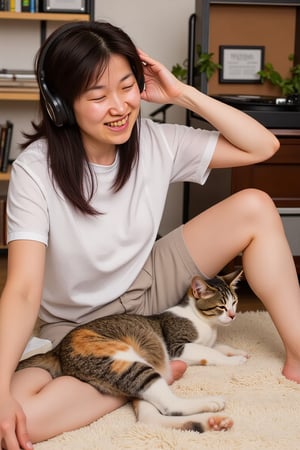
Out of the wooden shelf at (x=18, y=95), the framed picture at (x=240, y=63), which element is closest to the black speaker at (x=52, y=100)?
the wooden shelf at (x=18, y=95)

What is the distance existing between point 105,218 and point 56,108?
0.29 m

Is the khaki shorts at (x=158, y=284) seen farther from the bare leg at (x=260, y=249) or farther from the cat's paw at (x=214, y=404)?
the cat's paw at (x=214, y=404)

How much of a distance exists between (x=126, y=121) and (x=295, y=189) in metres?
1.10

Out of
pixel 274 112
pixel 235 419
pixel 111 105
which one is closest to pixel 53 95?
pixel 111 105

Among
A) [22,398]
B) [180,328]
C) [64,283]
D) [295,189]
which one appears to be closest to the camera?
[22,398]

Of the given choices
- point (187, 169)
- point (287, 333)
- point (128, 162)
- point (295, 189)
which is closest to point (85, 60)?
point (128, 162)

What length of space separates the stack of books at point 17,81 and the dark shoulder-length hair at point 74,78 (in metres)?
1.35

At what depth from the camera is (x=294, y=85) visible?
9.87ft

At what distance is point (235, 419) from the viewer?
161cm

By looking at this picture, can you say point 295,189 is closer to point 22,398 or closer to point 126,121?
point 126,121

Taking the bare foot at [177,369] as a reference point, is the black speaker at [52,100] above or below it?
above

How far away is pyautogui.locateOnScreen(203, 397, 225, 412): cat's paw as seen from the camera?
157 centimetres

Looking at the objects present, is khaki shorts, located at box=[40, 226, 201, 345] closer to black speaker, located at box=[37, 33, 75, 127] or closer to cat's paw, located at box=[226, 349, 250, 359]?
cat's paw, located at box=[226, 349, 250, 359]

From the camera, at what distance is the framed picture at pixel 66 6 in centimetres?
302
